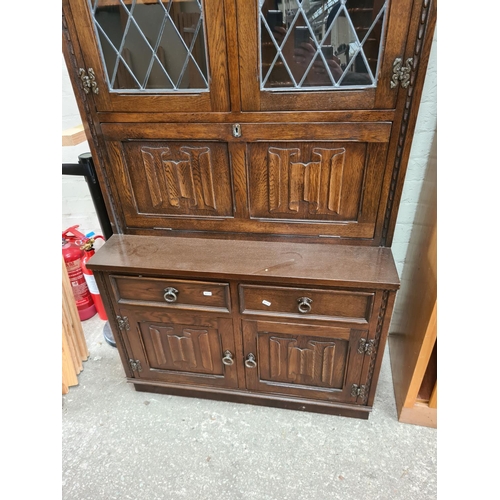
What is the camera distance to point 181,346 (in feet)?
4.87

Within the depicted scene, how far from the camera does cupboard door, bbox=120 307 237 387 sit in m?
1.41

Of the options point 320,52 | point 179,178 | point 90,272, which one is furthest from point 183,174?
point 90,272

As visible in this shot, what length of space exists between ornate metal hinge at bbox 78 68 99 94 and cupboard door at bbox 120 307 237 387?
81 cm

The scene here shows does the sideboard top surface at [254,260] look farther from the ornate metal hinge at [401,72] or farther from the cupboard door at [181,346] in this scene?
the ornate metal hinge at [401,72]

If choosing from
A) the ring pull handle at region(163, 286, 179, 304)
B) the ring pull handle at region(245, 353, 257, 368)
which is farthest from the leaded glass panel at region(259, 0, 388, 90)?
the ring pull handle at region(245, 353, 257, 368)

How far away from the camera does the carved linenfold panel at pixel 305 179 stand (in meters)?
1.20

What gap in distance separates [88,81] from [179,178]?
1.40 feet

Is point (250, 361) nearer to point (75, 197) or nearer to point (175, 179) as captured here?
point (175, 179)

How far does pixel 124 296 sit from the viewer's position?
55.4 inches

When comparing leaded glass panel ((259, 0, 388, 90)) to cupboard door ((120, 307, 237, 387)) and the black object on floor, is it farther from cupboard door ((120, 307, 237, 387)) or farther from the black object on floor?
the black object on floor

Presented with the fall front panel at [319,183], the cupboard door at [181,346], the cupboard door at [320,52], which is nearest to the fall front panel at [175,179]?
the fall front panel at [319,183]

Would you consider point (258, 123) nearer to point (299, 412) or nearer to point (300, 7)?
point (300, 7)

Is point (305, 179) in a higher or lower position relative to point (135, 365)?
higher

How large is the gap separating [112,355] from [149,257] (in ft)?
2.74
